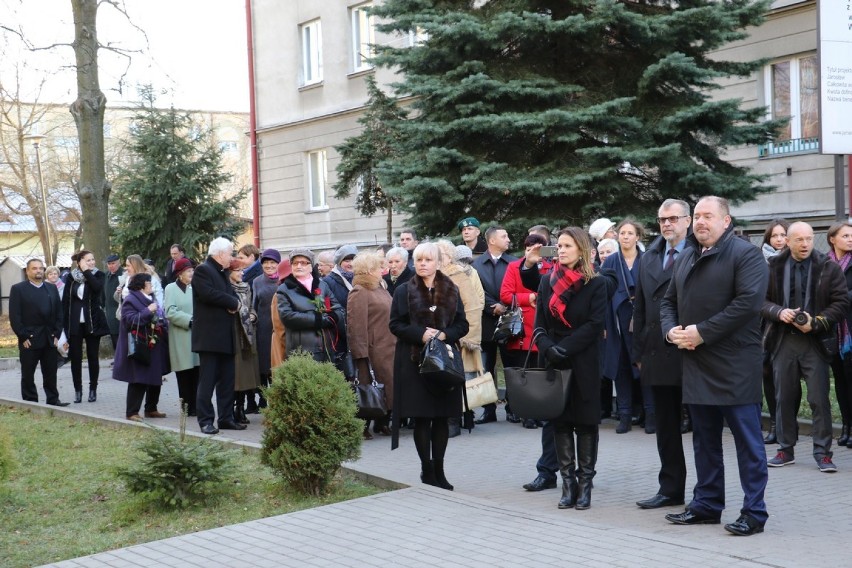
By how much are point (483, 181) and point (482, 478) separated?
802 centimetres

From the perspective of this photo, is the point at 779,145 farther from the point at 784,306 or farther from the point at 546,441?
the point at 546,441

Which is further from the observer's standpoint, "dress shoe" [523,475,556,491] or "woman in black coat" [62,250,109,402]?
"woman in black coat" [62,250,109,402]

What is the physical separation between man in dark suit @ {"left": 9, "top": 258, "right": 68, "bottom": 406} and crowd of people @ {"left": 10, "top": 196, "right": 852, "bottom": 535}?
28mm

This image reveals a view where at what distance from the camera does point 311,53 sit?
3145cm

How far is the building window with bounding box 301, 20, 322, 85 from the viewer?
31.1 metres

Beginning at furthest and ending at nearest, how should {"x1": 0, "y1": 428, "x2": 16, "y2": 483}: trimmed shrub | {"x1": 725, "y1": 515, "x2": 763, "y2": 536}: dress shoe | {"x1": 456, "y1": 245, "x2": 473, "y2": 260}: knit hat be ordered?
{"x1": 456, "y1": 245, "x2": 473, "y2": 260}: knit hat < {"x1": 0, "y1": 428, "x2": 16, "y2": 483}: trimmed shrub < {"x1": 725, "y1": 515, "x2": 763, "y2": 536}: dress shoe

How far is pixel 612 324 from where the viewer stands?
11.3 m

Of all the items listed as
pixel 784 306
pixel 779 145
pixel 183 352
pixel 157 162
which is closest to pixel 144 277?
pixel 183 352

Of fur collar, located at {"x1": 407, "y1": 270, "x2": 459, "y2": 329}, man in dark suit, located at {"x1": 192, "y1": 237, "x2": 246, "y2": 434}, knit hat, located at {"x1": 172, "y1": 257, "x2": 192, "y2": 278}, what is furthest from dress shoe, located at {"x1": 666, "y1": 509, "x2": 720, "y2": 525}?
knit hat, located at {"x1": 172, "y1": 257, "x2": 192, "y2": 278}

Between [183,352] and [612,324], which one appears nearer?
[612,324]

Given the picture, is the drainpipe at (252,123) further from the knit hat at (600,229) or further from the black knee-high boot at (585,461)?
the black knee-high boot at (585,461)

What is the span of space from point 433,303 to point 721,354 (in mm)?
2518

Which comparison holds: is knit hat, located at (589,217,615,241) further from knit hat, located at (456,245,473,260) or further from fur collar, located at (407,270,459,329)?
fur collar, located at (407,270,459,329)

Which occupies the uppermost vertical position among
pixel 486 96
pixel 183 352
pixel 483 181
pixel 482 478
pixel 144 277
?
pixel 486 96
